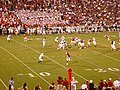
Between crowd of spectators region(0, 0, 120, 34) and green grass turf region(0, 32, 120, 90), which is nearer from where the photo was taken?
green grass turf region(0, 32, 120, 90)

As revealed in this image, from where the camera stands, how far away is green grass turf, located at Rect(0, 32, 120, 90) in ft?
70.5

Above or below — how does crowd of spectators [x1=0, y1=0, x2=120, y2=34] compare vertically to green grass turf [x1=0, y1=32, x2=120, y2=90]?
above

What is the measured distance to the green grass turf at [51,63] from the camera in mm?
21500

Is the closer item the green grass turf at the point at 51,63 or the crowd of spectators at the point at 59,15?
the green grass turf at the point at 51,63

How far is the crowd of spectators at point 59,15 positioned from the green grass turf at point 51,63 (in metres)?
8.41

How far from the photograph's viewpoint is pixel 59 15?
1841 inches

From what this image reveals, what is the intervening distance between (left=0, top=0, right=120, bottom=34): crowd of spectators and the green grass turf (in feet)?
27.6

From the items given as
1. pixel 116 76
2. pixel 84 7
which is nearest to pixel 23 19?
pixel 84 7

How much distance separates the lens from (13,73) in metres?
22.6

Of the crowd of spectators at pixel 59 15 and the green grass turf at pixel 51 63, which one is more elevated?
the crowd of spectators at pixel 59 15

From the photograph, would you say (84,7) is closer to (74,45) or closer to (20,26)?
(20,26)

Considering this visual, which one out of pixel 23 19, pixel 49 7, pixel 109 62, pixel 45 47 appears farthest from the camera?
pixel 49 7

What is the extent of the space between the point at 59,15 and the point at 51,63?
2204 centimetres

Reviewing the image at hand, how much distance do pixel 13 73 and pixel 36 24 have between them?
68.8ft
